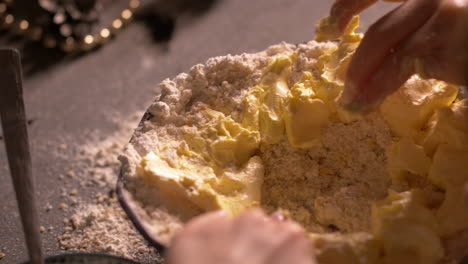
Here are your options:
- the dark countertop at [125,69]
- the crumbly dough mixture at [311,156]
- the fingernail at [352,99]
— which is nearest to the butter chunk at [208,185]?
the crumbly dough mixture at [311,156]

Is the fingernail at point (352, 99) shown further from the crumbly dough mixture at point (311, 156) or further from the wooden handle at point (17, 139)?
the wooden handle at point (17, 139)

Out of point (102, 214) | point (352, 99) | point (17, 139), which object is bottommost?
point (102, 214)

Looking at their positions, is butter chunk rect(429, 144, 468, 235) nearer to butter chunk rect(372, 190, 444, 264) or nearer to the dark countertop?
butter chunk rect(372, 190, 444, 264)

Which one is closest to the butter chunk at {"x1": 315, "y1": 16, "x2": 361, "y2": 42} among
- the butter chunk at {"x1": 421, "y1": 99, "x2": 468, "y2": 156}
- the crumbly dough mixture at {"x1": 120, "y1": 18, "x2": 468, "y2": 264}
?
the crumbly dough mixture at {"x1": 120, "y1": 18, "x2": 468, "y2": 264}

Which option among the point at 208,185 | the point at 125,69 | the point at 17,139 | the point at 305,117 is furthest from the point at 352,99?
A: the point at 125,69

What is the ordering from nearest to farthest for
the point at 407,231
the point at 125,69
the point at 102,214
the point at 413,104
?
the point at 407,231 → the point at 413,104 → the point at 102,214 → the point at 125,69

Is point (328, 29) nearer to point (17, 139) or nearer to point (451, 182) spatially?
point (451, 182)

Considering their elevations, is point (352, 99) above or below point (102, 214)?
above
